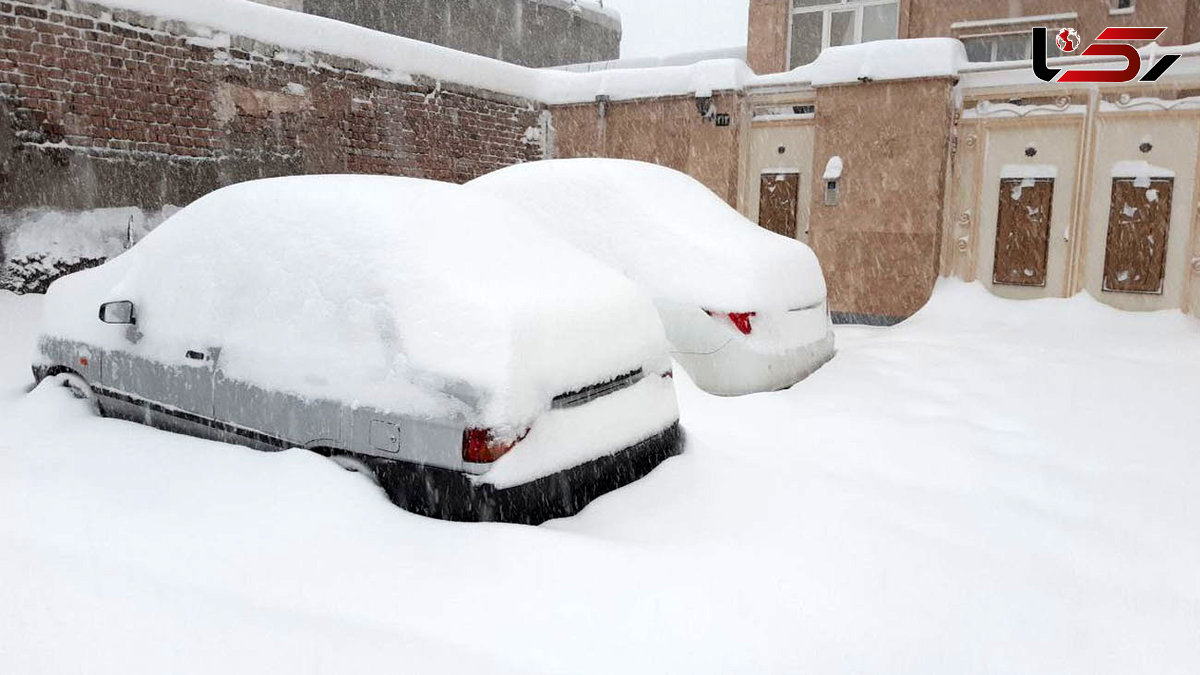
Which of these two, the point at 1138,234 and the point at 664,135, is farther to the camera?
the point at 664,135

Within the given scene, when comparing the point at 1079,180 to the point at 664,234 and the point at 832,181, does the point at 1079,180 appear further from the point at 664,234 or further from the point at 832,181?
the point at 664,234

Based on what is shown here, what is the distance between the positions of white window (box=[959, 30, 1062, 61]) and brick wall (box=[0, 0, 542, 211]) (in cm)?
769

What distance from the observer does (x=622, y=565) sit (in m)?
2.87

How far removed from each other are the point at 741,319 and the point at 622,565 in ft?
8.26

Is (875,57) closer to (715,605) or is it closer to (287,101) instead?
(287,101)

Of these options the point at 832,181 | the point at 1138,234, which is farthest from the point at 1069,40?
the point at 832,181

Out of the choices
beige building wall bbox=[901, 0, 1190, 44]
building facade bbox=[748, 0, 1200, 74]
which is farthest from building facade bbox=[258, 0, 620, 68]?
beige building wall bbox=[901, 0, 1190, 44]

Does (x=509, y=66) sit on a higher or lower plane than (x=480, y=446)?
higher

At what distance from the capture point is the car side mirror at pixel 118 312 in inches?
143

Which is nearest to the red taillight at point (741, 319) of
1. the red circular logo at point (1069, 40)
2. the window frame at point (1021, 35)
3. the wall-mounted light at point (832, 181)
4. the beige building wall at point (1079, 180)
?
the wall-mounted light at point (832, 181)

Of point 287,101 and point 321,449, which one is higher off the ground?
point 287,101

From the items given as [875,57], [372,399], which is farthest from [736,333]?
[875,57]

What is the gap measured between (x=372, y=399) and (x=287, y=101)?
6790 millimetres

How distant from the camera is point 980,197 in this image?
31.2 feet
